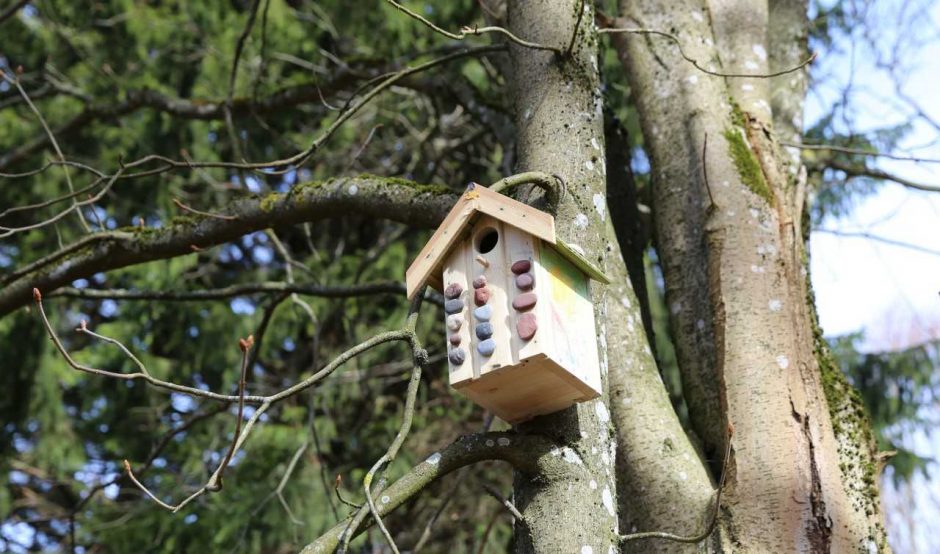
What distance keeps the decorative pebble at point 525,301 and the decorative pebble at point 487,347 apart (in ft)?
0.35

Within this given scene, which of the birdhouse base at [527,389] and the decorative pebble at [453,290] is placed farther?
the decorative pebble at [453,290]

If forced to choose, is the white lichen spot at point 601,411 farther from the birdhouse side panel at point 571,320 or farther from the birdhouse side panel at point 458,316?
the birdhouse side panel at point 458,316

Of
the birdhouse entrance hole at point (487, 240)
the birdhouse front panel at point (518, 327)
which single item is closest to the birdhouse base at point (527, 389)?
the birdhouse front panel at point (518, 327)

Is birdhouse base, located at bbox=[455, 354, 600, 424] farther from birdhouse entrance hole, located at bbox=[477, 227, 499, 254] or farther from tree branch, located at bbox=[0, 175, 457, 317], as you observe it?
tree branch, located at bbox=[0, 175, 457, 317]

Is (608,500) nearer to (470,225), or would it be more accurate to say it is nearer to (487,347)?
(487,347)

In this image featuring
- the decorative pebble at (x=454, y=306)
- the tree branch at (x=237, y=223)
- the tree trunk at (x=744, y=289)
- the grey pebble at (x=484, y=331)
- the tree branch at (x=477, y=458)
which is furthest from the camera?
the tree branch at (x=237, y=223)

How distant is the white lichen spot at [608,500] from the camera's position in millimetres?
2629

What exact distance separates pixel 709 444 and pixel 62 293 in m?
2.39

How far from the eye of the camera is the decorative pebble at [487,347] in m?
2.69

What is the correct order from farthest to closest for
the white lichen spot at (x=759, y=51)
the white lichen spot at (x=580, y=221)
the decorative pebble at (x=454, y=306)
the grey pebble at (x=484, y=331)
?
1. the white lichen spot at (x=759, y=51)
2. the white lichen spot at (x=580, y=221)
3. the decorative pebble at (x=454, y=306)
4. the grey pebble at (x=484, y=331)

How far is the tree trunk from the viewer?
10.1ft


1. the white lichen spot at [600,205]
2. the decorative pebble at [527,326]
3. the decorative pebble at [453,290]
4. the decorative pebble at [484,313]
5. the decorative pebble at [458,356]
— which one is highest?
the white lichen spot at [600,205]

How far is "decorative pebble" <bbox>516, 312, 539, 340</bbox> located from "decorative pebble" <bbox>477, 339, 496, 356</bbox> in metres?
0.07

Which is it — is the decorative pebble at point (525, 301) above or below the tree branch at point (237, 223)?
below
